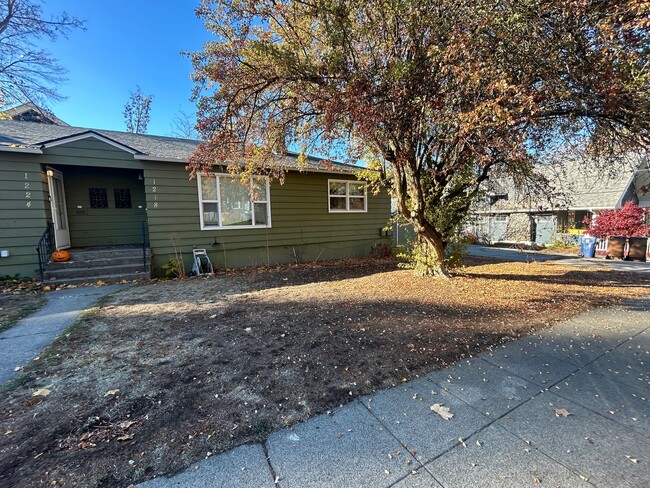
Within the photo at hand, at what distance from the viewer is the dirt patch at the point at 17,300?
449 cm

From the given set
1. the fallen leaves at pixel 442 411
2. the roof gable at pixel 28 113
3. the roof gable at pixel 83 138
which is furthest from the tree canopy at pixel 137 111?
the fallen leaves at pixel 442 411

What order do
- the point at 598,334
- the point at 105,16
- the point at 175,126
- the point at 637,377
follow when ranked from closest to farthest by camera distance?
the point at 637,377 < the point at 598,334 < the point at 105,16 < the point at 175,126

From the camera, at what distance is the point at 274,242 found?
957 cm

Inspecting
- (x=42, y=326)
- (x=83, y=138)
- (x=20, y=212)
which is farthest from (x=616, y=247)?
(x=20, y=212)

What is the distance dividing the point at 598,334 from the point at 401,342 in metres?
2.78

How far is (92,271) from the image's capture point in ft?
23.0

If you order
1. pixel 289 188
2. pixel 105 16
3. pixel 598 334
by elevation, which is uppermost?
pixel 105 16

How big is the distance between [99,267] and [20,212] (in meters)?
2.09

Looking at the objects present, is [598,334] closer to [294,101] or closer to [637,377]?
[637,377]

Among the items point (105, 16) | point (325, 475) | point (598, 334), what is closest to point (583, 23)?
point (598, 334)

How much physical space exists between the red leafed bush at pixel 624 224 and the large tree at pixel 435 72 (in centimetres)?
963

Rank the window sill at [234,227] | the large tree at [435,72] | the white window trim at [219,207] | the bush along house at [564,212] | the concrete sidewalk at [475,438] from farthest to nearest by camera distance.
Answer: the bush along house at [564,212] < the window sill at [234,227] < the white window trim at [219,207] < the large tree at [435,72] < the concrete sidewalk at [475,438]

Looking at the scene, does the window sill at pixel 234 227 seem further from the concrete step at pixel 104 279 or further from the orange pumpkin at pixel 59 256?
the orange pumpkin at pixel 59 256

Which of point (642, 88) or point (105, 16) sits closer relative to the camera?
point (642, 88)
